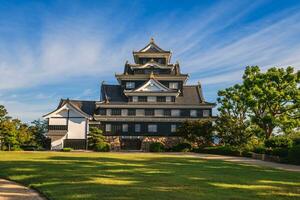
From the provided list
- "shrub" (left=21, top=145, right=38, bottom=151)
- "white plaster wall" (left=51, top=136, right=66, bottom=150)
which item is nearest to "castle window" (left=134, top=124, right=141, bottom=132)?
"white plaster wall" (left=51, top=136, right=66, bottom=150)

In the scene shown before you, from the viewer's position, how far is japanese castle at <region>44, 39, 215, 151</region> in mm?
50500

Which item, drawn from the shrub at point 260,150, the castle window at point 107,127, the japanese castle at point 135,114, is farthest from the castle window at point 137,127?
the shrub at point 260,150

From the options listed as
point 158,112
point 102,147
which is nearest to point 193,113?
point 158,112

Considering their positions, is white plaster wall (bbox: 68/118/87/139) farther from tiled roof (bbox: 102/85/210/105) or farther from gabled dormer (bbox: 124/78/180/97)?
gabled dormer (bbox: 124/78/180/97)

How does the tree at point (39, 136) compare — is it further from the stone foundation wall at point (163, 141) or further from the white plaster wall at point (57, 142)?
the stone foundation wall at point (163, 141)

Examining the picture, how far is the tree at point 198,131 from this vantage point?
151ft

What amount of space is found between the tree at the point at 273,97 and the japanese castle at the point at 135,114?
1080cm

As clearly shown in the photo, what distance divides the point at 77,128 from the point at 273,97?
27.1 meters

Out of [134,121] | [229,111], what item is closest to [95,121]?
[134,121]

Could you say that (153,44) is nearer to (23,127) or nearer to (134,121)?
(134,121)

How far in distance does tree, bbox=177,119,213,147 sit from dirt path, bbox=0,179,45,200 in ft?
113

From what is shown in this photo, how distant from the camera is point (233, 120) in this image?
147 ft

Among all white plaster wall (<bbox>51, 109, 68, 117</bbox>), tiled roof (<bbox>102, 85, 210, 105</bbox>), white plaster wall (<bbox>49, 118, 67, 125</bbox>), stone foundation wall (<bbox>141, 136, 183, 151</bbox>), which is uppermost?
tiled roof (<bbox>102, 85, 210, 105</bbox>)

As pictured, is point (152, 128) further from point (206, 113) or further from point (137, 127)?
point (206, 113)
